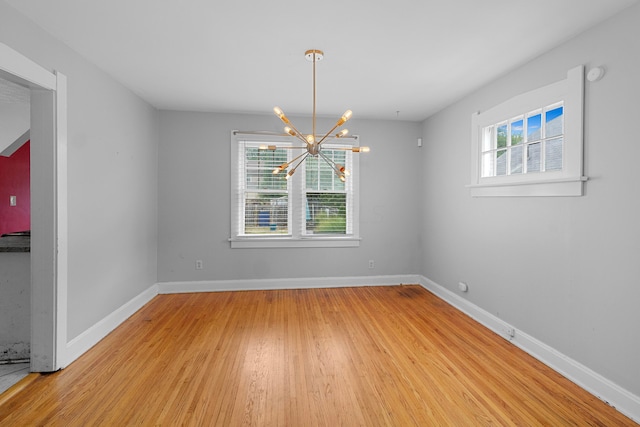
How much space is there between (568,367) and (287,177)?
2.77 m

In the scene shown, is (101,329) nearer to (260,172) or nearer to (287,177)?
(287,177)

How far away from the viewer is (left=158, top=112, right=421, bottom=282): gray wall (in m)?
4.25

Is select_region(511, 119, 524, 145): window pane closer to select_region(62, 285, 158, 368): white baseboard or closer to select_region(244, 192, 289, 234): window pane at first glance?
select_region(244, 192, 289, 234): window pane

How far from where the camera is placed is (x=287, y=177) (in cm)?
294

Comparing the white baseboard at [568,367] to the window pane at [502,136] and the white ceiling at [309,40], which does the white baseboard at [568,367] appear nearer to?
the window pane at [502,136]

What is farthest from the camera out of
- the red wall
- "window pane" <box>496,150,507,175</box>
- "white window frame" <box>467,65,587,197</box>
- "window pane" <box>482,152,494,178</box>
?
the red wall

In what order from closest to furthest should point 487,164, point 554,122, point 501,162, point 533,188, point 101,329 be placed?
point 554,122, point 533,188, point 101,329, point 501,162, point 487,164

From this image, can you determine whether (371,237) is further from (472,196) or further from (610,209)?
(610,209)


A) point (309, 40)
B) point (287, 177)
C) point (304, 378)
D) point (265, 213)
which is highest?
point (309, 40)

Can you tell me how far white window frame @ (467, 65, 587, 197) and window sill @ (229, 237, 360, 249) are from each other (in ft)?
6.62

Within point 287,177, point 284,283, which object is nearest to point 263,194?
point 284,283

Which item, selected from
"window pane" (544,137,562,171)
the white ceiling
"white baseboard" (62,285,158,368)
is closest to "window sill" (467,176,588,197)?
"window pane" (544,137,562,171)

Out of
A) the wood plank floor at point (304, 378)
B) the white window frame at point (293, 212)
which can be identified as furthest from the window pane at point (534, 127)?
the white window frame at point (293, 212)

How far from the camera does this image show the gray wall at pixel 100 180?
2398 mm
